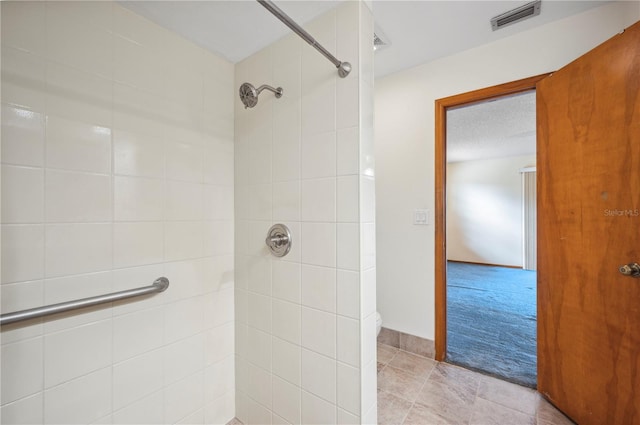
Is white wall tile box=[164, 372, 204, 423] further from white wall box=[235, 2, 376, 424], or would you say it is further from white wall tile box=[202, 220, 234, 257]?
white wall tile box=[202, 220, 234, 257]

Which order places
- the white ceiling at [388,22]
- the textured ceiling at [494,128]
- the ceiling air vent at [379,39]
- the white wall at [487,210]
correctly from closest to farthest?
1. the white ceiling at [388,22]
2. the ceiling air vent at [379,39]
3. the textured ceiling at [494,128]
4. the white wall at [487,210]

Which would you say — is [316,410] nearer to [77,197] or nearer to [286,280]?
[286,280]

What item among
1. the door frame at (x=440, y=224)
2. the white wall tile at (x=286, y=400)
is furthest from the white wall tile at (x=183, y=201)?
the door frame at (x=440, y=224)

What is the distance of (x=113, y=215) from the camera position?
99 cm

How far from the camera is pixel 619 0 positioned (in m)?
1.33

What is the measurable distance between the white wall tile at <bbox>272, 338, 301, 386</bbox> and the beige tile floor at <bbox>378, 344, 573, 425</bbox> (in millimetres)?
Answer: 659

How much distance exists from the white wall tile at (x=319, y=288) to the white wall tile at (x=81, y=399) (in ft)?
2.75

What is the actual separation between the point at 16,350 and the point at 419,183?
2254 millimetres

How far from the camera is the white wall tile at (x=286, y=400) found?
44.3 inches

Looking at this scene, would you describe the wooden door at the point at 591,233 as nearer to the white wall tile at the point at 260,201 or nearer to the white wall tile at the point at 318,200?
the white wall tile at the point at 318,200

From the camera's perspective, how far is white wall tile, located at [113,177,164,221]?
100cm

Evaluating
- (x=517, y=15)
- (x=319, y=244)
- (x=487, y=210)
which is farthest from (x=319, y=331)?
(x=487, y=210)

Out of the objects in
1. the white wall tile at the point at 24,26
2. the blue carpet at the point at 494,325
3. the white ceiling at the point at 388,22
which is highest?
the white ceiling at the point at 388,22

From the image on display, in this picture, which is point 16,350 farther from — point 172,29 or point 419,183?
point 419,183
